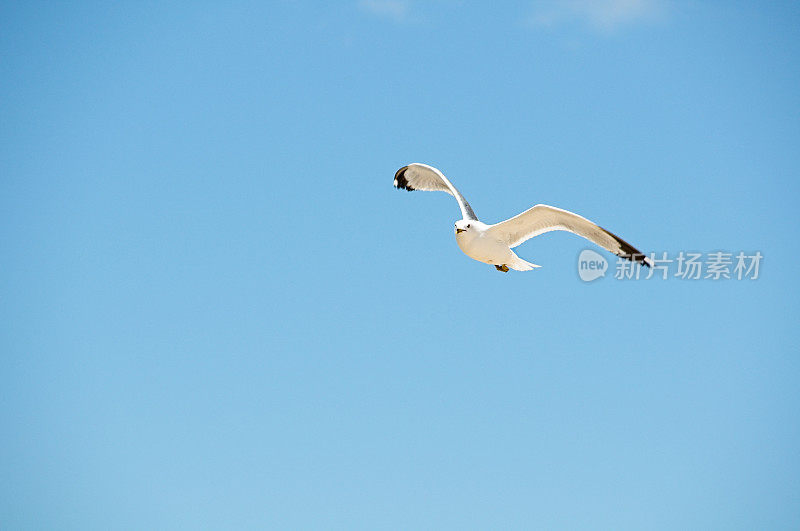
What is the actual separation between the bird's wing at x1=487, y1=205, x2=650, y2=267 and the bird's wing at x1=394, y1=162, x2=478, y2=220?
3.89 feet

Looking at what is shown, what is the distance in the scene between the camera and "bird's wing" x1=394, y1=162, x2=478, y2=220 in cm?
999

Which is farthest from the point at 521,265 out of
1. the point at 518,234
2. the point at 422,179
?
the point at 422,179

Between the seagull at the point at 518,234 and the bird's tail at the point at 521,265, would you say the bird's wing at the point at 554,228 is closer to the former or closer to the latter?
the seagull at the point at 518,234

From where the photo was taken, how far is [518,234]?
8898 mm

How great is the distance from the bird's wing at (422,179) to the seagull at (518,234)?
2.07 ft

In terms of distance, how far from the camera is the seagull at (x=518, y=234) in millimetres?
8125

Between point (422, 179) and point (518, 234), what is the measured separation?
6.57ft

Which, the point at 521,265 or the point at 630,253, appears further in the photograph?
the point at 521,265

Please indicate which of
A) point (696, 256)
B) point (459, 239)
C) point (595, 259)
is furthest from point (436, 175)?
point (696, 256)

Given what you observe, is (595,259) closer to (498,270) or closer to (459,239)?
(498,270)

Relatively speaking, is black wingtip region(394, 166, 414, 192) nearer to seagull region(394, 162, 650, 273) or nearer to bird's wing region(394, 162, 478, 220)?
bird's wing region(394, 162, 478, 220)

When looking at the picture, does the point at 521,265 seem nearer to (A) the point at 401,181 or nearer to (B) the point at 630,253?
(B) the point at 630,253

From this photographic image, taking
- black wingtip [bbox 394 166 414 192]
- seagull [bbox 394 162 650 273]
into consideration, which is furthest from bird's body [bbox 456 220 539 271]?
black wingtip [bbox 394 166 414 192]

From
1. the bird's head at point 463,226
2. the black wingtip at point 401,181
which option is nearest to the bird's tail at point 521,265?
the bird's head at point 463,226
